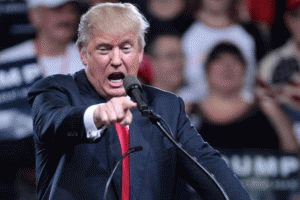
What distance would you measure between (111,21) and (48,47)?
2781 mm

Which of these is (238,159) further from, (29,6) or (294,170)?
(29,6)

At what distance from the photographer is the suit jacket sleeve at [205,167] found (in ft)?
4.62

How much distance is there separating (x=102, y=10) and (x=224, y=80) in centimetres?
291

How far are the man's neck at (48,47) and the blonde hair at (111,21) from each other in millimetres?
2645

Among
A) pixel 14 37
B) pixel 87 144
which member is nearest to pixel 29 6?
pixel 14 37

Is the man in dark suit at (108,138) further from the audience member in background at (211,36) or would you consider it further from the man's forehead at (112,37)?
the audience member in background at (211,36)

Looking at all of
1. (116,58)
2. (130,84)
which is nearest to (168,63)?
(116,58)

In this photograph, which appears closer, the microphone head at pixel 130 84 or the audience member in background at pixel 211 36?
the microphone head at pixel 130 84

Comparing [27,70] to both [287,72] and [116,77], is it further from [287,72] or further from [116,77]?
[116,77]

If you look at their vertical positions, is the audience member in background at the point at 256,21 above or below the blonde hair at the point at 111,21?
below

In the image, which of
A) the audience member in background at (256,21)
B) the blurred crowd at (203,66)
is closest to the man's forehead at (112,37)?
the blurred crowd at (203,66)

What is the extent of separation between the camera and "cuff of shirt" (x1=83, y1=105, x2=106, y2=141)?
125 cm

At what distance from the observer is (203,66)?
4.21m

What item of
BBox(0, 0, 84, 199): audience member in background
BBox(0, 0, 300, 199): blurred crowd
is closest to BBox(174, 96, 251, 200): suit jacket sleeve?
BBox(0, 0, 300, 199): blurred crowd
